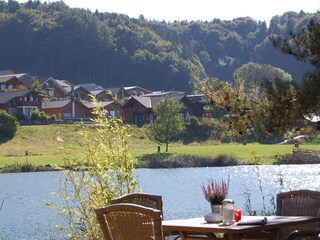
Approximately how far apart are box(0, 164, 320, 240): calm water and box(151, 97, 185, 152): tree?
15694mm

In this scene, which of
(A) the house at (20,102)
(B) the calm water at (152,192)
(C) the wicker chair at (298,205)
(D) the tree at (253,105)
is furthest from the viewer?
(A) the house at (20,102)

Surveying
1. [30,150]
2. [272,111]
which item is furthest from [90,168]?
[30,150]

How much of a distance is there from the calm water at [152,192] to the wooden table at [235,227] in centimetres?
514

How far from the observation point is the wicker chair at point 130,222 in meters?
5.37

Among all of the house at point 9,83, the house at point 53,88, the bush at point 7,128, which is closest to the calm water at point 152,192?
the bush at point 7,128

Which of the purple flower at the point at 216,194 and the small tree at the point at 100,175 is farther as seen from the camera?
the small tree at the point at 100,175

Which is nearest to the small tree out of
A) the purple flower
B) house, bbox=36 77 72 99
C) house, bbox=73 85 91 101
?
the purple flower

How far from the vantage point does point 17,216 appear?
78.8 feet

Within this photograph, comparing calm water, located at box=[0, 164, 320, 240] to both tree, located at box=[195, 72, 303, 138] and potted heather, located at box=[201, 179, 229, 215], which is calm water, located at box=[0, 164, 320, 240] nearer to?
tree, located at box=[195, 72, 303, 138]

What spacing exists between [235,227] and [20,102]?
7429 centimetres

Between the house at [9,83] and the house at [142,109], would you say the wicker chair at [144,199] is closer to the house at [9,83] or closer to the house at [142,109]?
the house at [142,109]

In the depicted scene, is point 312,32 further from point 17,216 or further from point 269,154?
point 269,154

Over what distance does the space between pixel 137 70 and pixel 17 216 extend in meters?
109

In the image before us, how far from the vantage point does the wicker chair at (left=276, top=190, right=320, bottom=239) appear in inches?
267
